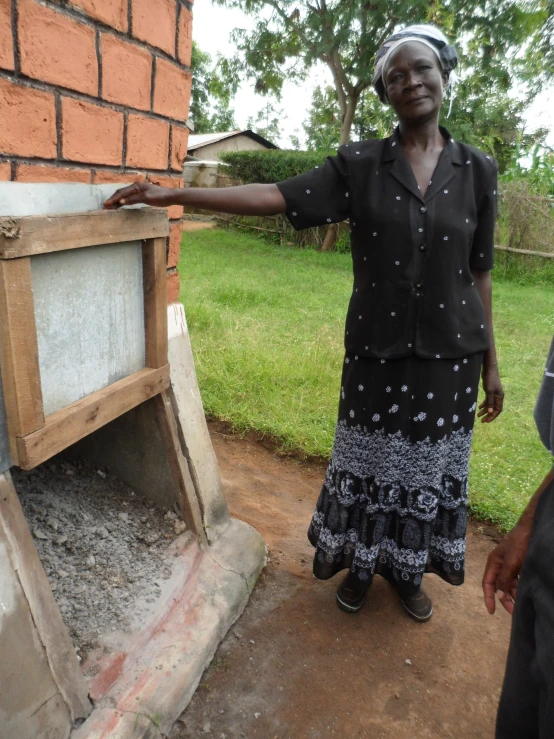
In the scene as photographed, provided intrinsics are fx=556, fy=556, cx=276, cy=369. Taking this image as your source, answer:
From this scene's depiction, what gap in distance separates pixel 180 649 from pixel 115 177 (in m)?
1.41

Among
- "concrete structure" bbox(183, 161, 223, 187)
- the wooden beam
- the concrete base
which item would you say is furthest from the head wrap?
"concrete structure" bbox(183, 161, 223, 187)

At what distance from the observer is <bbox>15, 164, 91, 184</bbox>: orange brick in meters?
1.29

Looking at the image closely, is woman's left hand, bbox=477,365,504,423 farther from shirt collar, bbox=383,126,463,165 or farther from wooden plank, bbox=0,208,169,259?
wooden plank, bbox=0,208,169,259

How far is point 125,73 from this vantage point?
1.52 metres

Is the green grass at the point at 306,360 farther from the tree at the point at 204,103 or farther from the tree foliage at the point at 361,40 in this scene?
the tree at the point at 204,103

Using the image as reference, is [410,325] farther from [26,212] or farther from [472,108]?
[472,108]

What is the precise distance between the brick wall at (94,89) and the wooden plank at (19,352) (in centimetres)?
26

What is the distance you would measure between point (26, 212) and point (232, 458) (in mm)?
2247

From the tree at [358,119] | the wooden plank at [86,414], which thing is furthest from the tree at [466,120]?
the wooden plank at [86,414]

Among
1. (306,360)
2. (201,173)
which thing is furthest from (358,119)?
(306,360)

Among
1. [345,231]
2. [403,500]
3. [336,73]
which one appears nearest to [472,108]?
[336,73]

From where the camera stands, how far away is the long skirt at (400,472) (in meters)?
1.85

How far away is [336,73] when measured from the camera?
1114cm

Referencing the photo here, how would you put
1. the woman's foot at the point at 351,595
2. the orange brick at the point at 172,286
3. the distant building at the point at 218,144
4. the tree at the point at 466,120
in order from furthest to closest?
the distant building at the point at 218,144 < the tree at the point at 466,120 < the woman's foot at the point at 351,595 < the orange brick at the point at 172,286
